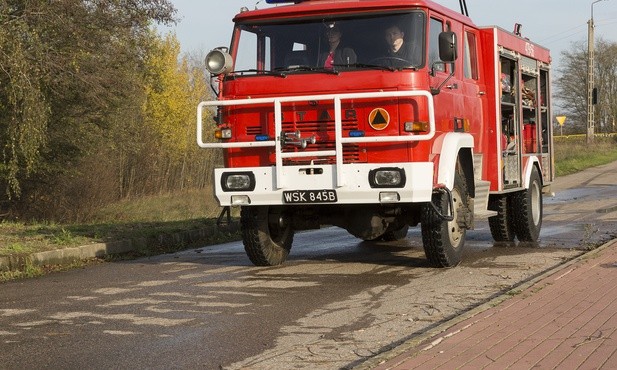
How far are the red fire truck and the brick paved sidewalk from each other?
195 centimetres

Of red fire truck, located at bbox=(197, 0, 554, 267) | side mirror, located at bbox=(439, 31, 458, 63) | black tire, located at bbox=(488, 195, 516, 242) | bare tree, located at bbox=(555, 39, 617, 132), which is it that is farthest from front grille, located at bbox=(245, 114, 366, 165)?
bare tree, located at bbox=(555, 39, 617, 132)

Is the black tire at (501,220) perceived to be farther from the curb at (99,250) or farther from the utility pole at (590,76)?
the utility pole at (590,76)

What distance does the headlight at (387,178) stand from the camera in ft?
34.2

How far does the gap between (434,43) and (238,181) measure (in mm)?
2652

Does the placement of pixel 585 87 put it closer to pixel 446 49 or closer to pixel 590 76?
pixel 590 76

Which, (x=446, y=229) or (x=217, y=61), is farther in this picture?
(x=217, y=61)

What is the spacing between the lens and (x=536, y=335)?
22.7 feet

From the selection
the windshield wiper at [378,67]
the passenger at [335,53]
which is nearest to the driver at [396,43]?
the windshield wiper at [378,67]

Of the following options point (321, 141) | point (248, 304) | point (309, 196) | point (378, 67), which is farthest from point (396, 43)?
point (248, 304)

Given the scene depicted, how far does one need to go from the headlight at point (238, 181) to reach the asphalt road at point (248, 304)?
38.3 inches

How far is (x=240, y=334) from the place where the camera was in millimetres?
7461

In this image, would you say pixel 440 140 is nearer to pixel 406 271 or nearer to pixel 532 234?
pixel 406 271

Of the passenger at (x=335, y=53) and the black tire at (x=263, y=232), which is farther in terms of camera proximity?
the black tire at (x=263, y=232)

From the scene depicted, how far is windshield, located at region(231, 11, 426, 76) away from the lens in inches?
429
